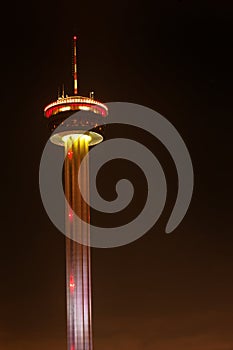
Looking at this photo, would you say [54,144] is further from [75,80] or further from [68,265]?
[68,265]

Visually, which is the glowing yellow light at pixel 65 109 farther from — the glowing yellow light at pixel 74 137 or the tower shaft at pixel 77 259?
the tower shaft at pixel 77 259

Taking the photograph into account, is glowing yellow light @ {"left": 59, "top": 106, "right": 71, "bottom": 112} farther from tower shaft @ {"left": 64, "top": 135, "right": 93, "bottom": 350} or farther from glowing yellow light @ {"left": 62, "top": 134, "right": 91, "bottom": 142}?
tower shaft @ {"left": 64, "top": 135, "right": 93, "bottom": 350}

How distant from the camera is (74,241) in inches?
2328

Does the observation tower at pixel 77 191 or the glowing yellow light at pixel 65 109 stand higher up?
the glowing yellow light at pixel 65 109

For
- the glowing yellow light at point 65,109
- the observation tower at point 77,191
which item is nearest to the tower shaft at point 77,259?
the observation tower at point 77,191

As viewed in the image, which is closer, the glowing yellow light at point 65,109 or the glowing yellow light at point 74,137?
the glowing yellow light at point 65,109

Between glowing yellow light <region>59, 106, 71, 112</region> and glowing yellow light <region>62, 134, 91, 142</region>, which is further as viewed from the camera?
glowing yellow light <region>62, 134, 91, 142</region>

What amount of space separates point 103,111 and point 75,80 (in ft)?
13.5

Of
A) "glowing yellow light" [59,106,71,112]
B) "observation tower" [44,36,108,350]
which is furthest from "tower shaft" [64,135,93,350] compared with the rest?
"glowing yellow light" [59,106,71,112]

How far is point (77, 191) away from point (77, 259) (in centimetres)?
503

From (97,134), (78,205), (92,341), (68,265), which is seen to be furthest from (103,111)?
(92,341)

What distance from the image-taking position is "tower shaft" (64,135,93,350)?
57.7 meters

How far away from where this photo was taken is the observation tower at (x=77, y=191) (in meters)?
58.0

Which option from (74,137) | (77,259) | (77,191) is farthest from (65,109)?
(77,259)
